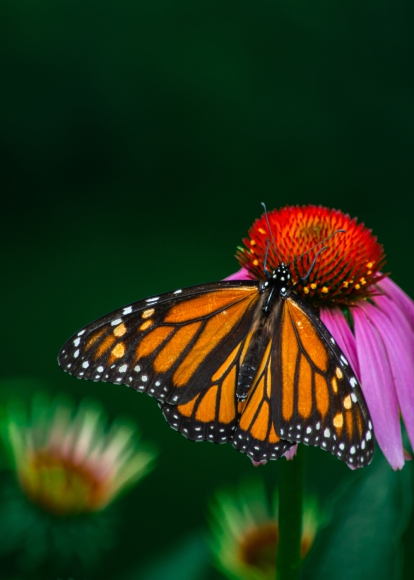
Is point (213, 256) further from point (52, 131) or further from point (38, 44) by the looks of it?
point (38, 44)

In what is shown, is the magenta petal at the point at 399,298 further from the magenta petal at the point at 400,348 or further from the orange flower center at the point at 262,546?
the orange flower center at the point at 262,546

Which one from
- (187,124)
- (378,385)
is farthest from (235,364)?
(187,124)

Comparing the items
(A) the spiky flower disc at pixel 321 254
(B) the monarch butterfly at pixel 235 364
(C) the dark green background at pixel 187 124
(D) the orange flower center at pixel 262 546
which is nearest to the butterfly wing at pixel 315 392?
(B) the monarch butterfly at pixel 235 364

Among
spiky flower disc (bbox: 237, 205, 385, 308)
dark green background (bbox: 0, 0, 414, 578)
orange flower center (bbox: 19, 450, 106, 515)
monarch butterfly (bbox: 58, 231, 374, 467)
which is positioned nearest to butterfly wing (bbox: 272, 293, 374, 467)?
monarch butterfly (bbox: 58, 231, 374, 467)

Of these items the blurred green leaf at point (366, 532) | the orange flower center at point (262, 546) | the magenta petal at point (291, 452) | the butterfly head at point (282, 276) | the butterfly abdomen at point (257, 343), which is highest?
the butterfly head at point (282, 276)

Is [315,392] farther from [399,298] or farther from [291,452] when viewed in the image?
[399,298]
